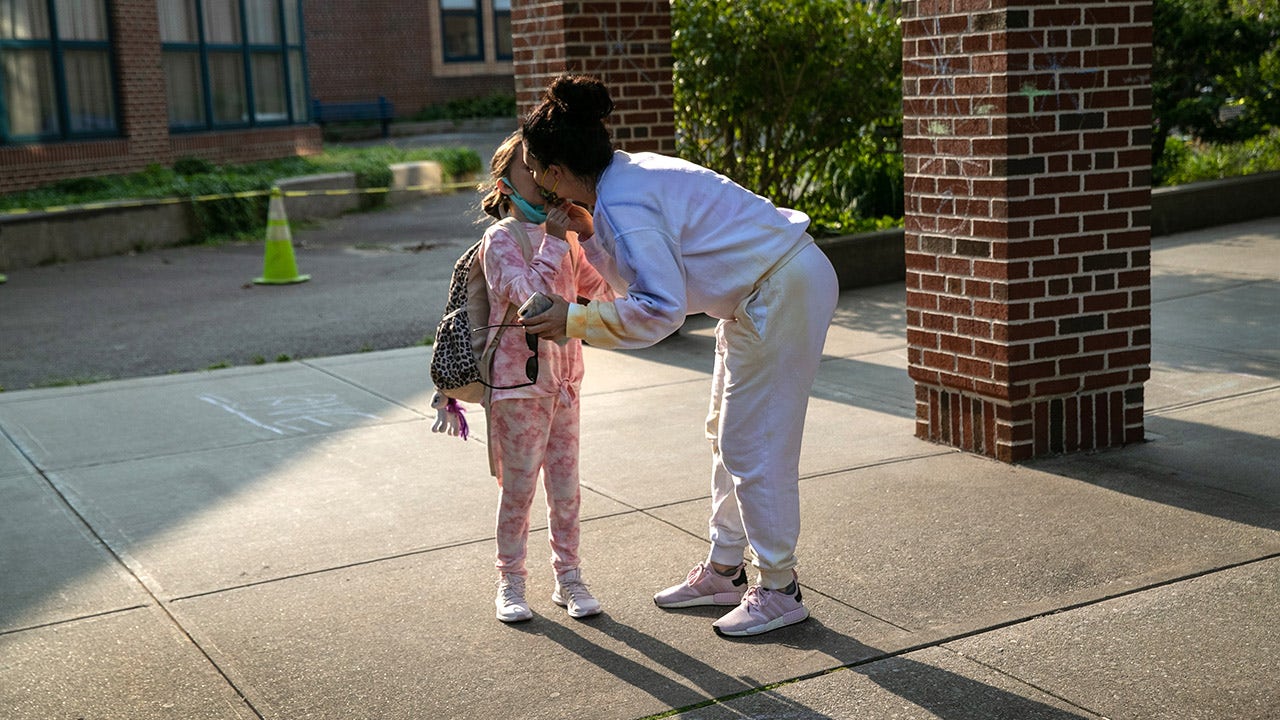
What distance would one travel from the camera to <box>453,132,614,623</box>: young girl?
4.00 meters

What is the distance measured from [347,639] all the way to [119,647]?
0.69 metres

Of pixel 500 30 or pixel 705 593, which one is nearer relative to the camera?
pixel 705 593

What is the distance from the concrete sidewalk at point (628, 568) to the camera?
11.9 ft

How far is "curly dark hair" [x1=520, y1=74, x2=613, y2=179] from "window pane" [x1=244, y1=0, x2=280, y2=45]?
62.5ft

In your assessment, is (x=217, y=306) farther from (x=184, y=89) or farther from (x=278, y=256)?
(x=184, y=89)

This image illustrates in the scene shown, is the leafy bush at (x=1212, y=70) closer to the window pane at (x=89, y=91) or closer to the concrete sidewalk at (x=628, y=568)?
the concrete sidewalk at (x=628, y=568)

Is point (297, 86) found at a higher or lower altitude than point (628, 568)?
higher

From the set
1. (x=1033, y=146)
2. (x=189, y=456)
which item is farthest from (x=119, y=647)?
(x=1033, y=146)

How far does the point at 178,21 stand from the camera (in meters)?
19.9

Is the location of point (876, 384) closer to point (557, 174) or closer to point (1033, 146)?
point (1033, 146)

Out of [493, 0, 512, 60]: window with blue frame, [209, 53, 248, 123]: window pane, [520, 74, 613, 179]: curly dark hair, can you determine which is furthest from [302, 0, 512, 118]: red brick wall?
[520, 74, 613, 179]: curly dark hair

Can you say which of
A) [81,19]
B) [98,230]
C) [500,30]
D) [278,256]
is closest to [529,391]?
[278,256]

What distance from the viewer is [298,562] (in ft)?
15.8

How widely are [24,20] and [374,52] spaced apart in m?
18.2
